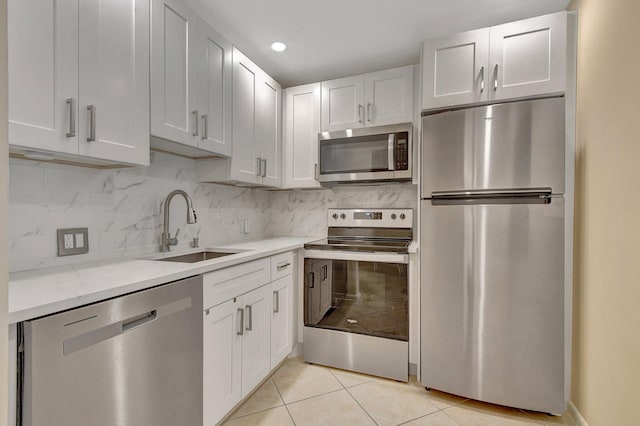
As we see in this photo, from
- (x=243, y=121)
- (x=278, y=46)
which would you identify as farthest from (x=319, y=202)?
(x=278, y=46)

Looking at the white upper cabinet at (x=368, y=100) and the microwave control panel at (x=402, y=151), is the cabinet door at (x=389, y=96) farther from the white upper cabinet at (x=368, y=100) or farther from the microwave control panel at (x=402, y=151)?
the microwave control panel at (x=402, y=151)

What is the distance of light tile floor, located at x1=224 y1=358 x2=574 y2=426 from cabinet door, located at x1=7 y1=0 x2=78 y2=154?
167cm

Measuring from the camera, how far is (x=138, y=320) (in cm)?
116

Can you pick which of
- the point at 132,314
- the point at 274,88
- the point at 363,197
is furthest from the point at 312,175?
the point at 132,314

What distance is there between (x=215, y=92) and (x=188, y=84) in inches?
9.4

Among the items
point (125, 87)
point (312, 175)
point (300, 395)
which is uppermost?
point (125, 87)

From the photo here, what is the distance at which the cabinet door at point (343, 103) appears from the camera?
2.57 meters

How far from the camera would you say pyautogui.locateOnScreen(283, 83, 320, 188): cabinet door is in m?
2.74

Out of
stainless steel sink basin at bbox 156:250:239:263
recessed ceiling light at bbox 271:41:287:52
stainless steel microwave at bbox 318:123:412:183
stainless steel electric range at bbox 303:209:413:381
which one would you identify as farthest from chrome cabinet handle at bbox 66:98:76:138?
stainless steel microwave at bbox 318:123:412:183

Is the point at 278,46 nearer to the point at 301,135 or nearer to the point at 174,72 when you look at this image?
the point at 301,135

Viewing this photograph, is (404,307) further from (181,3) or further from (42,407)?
(181,3)

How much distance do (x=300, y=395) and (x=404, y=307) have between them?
92cm

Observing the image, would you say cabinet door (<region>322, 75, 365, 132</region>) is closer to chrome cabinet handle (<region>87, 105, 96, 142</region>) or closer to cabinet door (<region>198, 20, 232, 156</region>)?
cabinet door (<region>198, 20, 232, 156</region>)

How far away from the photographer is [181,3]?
5.48 ft
